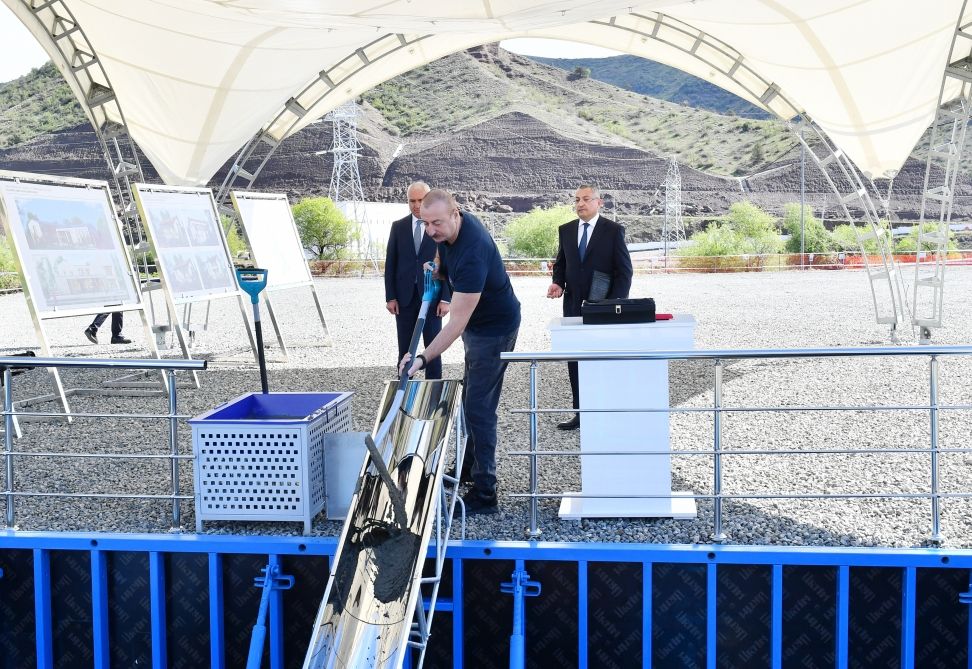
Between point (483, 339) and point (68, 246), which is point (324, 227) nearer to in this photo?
point (68, 246)

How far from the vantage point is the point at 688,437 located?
6117 millimetres

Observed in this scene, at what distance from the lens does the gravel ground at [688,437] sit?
13.2ft

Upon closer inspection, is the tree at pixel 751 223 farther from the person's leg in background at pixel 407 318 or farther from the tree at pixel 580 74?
the person's leg in background at pixel 407 318

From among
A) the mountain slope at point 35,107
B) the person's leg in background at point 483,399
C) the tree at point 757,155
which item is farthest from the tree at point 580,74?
the person's leg in background at point 483,399

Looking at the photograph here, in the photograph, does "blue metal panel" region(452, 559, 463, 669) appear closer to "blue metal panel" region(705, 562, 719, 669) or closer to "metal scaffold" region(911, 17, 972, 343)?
"blue metal panel" region(705, 562, 719, 669)

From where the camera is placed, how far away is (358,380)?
8.44 meters

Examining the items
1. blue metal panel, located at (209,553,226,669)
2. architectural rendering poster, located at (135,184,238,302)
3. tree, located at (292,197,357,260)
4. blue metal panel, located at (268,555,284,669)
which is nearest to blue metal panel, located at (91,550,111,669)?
blue metal panel, located at (209,553,226,669)

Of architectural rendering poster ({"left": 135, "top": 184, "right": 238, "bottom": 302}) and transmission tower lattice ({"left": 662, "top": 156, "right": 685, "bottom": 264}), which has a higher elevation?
transmission tower lattice ({"left": 662, "top": 156, "right": 685, "bottom": 264})

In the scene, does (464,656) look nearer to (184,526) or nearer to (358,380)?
(184,526)

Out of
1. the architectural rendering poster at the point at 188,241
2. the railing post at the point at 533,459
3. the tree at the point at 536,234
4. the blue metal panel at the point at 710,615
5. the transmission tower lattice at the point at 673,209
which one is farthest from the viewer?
the transmission tower lattice at the point at 673,209

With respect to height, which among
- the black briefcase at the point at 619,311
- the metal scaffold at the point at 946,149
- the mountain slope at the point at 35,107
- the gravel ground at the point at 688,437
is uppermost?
the mountain slope at the point at 35,107

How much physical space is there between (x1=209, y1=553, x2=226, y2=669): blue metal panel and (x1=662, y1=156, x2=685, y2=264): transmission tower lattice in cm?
7446

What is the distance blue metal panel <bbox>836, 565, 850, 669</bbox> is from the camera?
354 cm

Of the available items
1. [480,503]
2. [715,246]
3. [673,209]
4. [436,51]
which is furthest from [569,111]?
[480,503]
